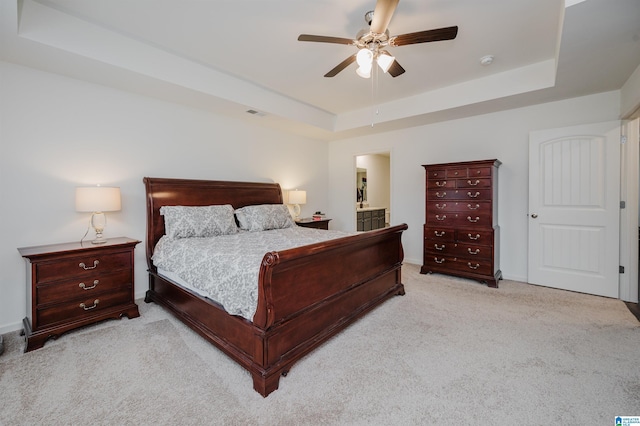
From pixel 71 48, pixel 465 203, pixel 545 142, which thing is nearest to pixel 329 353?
pixel 465 203

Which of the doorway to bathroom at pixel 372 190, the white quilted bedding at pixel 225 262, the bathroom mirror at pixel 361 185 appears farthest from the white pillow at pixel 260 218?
the bathroom mirror at pixel 361 185

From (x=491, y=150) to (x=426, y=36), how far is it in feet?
8.83

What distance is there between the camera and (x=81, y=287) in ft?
8.16

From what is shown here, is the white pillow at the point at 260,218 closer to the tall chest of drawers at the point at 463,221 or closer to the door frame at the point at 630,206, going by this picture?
the tall chest of drawers at the point at 463,221

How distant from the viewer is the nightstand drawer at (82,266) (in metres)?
2.29

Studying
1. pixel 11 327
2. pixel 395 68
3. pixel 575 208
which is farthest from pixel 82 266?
pixel 575 208

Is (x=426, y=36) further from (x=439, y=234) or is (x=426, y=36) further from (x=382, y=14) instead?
(x=439, y=234)

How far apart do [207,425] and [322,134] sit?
15.3 feet

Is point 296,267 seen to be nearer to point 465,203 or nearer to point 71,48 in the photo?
point 71,48

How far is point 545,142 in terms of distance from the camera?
3.61 metres

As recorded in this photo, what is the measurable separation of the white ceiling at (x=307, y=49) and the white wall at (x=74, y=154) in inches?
8.8

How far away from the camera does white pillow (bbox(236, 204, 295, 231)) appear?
383cm

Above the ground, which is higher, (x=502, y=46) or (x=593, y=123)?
(x=502, y=46)

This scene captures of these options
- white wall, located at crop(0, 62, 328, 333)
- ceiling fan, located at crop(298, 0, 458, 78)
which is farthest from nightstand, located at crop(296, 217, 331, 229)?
ceiling fan, located at crop(298, 0, 458, 78)
